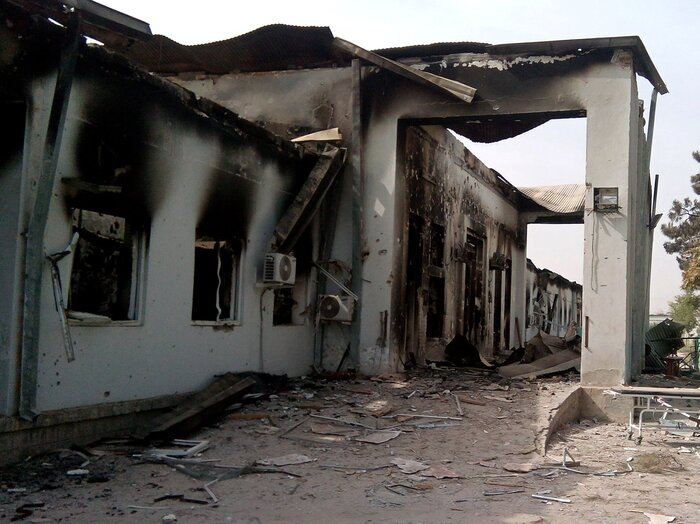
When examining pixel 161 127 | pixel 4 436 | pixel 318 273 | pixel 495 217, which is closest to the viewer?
pixel 4 436

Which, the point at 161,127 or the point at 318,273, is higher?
the point at 161,127

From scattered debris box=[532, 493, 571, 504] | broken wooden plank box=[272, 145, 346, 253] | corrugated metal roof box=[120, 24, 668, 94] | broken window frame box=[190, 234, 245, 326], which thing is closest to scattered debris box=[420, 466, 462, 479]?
scattered debris box=[532, 493, 571, 504]

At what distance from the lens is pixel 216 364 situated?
8.66 meters

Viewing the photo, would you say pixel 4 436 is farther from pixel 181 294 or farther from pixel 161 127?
pixel 161 127

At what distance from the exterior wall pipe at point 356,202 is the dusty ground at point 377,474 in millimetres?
1643

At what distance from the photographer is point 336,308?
1045cm

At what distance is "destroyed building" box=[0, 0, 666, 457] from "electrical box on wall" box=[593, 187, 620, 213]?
2cm

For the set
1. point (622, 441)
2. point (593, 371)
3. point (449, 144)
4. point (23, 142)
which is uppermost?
point (449, 144)

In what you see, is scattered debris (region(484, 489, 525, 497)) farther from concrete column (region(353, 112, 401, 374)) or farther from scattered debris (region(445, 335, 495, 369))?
scattered debris (region(445, 335, 495, 369))

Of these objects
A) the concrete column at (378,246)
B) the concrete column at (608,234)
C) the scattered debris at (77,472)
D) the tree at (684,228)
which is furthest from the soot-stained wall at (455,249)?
the tree at (684,228)

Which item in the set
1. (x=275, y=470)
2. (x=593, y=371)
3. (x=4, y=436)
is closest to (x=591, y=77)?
(x=593, y=371)

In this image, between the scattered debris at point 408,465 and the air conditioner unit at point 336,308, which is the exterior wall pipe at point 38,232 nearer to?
the scattered debris at point 408,465

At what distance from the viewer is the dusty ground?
512 centimetres

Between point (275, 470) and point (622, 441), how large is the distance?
4370 mm
